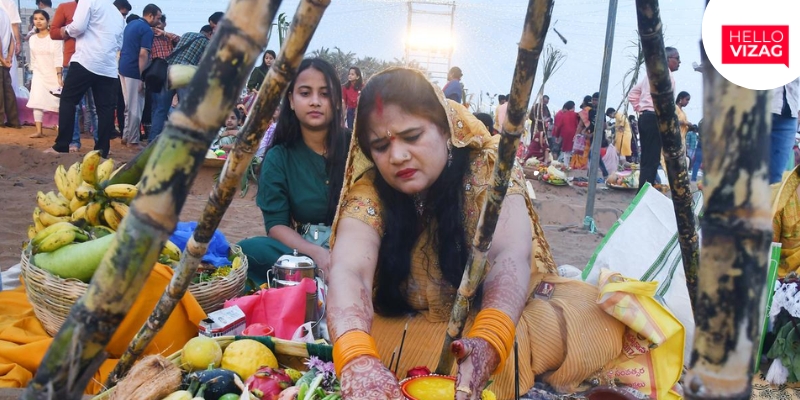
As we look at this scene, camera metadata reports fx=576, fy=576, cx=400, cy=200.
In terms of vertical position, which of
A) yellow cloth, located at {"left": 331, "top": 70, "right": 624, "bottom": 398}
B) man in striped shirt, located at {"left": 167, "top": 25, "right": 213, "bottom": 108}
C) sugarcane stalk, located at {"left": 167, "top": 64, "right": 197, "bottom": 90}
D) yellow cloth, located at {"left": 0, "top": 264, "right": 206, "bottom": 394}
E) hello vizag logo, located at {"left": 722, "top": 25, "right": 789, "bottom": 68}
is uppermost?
man in striped shirt, located at {"left": 167, "top": 25, "right": 213, "bottom": 108}

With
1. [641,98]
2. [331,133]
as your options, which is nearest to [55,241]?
[331,133]

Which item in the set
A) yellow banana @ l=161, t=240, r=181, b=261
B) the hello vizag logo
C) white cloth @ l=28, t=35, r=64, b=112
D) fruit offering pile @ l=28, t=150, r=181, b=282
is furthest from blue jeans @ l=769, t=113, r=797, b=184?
white cloth @ l=28, t=35, r=64, b=112

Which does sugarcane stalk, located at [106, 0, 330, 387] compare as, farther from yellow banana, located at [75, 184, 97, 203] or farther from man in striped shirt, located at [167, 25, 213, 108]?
man in striped shirt, located at [167, 25, 213, 108]

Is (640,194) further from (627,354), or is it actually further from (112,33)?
(112,33)

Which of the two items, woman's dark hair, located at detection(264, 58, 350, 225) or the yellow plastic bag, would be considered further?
woman's dark hair, located at detection(264, 58, 350, 225)

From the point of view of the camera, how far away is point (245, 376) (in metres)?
1.93

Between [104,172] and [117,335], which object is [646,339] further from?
[104,172]

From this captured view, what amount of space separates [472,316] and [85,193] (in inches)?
74.1

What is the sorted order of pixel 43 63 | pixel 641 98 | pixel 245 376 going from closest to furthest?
pixel 245 376 < pixel 641 98 < pixel 43 63

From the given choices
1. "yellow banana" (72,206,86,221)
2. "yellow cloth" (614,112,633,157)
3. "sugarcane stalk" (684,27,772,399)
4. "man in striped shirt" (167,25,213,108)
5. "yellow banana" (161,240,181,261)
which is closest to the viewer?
"sugarcane stalk" (684,27,772,399)

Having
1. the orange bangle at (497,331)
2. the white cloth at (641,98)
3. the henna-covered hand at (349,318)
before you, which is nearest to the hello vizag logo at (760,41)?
the orange bangle at (497,331)

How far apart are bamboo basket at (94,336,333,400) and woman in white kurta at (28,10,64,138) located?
7.09 metres

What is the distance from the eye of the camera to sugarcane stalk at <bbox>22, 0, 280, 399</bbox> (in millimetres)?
687

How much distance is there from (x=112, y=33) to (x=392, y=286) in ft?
17.2
